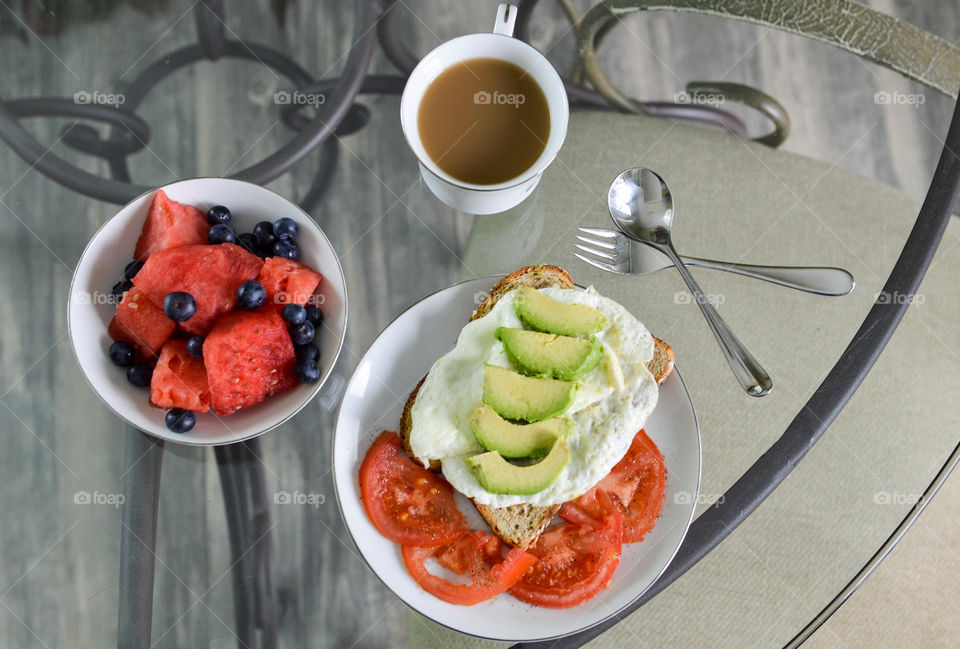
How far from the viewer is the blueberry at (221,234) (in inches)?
55.5

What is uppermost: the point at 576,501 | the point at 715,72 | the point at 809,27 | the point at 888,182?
the point at 809,27

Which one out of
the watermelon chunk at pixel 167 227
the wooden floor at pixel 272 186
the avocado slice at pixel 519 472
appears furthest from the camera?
the wooden floor at pixel 272 186

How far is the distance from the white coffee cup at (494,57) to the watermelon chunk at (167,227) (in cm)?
48

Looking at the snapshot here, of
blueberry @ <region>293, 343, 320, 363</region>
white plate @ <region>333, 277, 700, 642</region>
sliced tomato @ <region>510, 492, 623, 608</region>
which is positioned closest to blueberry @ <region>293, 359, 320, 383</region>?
blueberry @ <region>293, 343, 320, 363</region>

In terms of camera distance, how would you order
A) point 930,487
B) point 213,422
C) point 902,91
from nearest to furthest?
point 213,422, point 930,487, point 902,91

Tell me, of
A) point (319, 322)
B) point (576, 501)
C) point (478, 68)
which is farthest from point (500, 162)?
point (576, 501)

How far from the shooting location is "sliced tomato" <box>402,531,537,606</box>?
1418 millimetres

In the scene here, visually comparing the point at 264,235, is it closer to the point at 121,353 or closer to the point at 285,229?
the point at 285,229

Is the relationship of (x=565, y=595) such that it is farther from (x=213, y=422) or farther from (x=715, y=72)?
(x=715, y=72)

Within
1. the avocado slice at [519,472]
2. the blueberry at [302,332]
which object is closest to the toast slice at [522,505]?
the avocado slice at [519,472]

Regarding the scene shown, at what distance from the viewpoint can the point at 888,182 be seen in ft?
5.75

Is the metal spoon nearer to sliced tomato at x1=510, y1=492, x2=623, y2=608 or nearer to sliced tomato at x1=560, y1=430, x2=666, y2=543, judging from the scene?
sliced tomato at x1=560, y1=430, x2=666, y2=543

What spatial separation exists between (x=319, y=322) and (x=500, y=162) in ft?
1.65

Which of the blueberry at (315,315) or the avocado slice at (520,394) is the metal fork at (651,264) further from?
the blueberry at (315,315)
